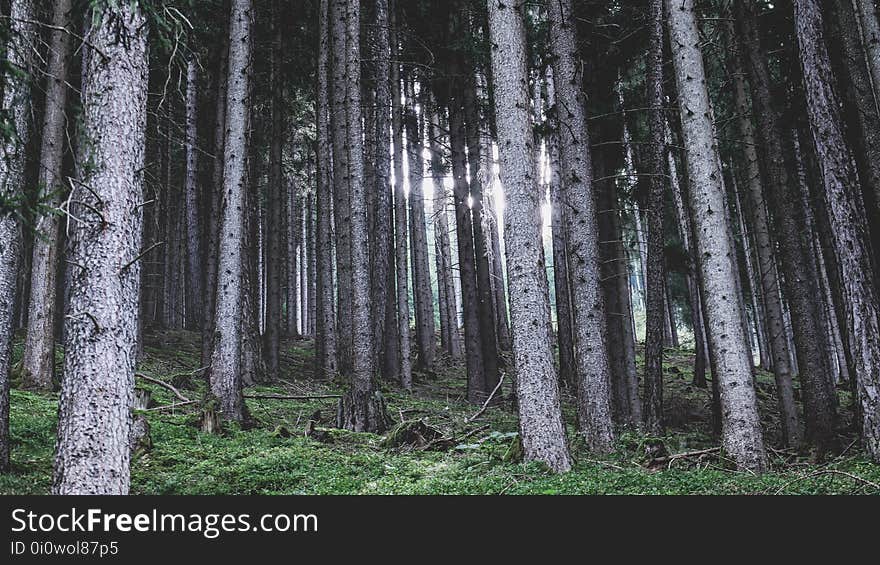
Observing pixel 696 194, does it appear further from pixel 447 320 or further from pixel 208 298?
pixel 447 320

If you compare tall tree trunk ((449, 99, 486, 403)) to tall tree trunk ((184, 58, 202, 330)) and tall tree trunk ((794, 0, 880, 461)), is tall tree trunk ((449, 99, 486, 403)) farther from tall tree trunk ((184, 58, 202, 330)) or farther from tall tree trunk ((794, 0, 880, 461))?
tall tree trunk ((794, 0, 880, 461))

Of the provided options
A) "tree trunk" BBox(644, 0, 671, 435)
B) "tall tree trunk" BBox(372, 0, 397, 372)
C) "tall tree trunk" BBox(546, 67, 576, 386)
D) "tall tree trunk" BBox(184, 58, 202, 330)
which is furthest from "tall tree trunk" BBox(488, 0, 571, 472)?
"tall tree trunk" BBox(184, 58, 202, 330)

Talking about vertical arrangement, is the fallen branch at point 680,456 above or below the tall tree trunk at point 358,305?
below

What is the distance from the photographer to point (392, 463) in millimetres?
8211

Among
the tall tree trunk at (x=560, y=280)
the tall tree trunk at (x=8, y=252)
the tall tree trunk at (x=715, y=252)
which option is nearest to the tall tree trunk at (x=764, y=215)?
the tall tree trunk at (x=715, y=252)

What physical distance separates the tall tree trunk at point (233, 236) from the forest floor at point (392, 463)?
0.76 m

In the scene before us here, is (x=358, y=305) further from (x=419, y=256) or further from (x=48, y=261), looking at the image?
(x=419, y=256)

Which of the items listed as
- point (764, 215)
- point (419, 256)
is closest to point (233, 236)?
point (764, 215)

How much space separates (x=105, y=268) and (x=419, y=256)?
56.6 ft

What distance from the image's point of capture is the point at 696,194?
8109mm

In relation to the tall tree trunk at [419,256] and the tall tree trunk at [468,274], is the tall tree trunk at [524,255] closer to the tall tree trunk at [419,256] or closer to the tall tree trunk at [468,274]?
the tall tree trunk at [468,274]

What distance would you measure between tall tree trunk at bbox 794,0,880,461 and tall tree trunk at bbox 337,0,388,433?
7587 mm

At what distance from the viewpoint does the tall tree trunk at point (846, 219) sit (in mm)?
7723

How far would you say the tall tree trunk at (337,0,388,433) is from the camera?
10.6m
